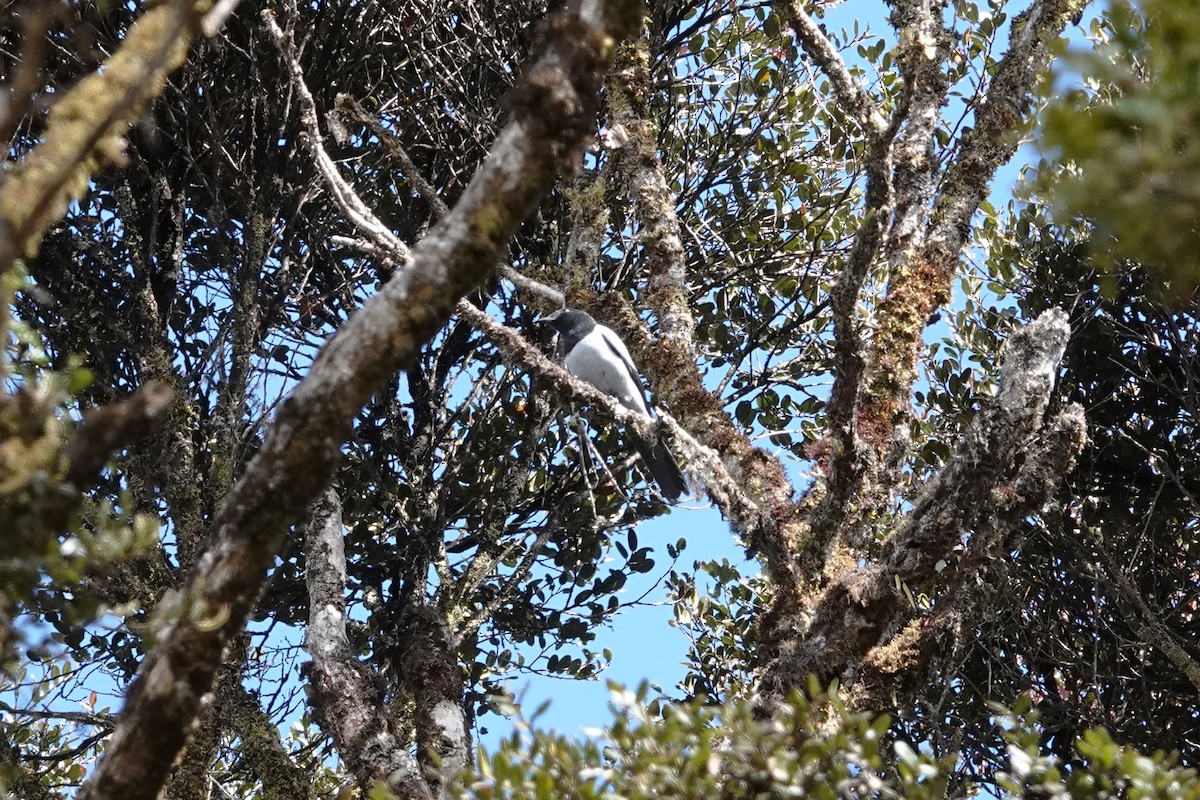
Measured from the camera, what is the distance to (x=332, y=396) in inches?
80.0

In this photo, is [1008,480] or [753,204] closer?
[1008,480]

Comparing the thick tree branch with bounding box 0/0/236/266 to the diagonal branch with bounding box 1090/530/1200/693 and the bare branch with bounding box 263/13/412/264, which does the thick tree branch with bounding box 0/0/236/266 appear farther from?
the diagonal branch with bounding box 1090/530/1200/693

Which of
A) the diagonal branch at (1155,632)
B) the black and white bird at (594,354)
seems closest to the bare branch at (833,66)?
the black and white bird at (594,354)

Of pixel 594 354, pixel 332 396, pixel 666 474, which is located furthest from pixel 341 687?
pixel 332 396

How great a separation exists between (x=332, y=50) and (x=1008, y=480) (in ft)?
14.2

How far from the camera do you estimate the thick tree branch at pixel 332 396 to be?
77.6 inches

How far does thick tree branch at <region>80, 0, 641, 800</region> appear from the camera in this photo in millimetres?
1972

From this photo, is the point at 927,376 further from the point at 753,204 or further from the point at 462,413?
the point at 462,413

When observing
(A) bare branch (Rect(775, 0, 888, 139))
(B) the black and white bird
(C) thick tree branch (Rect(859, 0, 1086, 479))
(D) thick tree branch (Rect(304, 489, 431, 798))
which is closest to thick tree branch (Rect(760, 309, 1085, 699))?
(C) thick tree branch (Rect(859, 0, 1086, 479))

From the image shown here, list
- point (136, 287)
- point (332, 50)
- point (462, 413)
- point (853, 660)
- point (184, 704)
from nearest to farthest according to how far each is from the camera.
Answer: point (184, 704)
point (853, 660)
point (136, 287)
point (332, 50)
point (462, 413)

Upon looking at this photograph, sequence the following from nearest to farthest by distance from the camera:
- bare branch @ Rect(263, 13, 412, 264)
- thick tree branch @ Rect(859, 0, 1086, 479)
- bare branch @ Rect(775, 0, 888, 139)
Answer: bare branch @ Rect(263, 13, 412, 264)
bare branch @ Rect(775, 0, 888, 139)
thick tree branch @ Rect(859, 0, 1086, 479)

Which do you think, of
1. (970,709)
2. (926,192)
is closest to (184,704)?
(926,192)

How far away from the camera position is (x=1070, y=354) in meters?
6.72

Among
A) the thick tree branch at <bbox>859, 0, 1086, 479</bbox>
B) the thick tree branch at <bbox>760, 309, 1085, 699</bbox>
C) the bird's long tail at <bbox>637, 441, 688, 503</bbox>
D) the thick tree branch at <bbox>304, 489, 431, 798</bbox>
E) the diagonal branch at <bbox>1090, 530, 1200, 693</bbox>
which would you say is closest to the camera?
the thick tree branch at <bbox>760, 309, 1085, 699</bbox>
